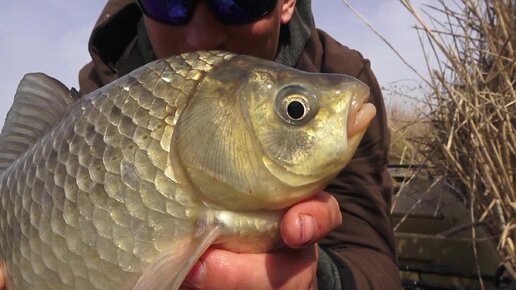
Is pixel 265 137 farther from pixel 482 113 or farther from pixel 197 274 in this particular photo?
pixel 482 113

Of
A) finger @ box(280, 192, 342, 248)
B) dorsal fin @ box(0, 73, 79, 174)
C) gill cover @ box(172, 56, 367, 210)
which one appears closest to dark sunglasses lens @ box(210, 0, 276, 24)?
dorsal fin @ box(0, 73, 79, 174)

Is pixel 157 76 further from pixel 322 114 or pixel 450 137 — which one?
pixel 450 137

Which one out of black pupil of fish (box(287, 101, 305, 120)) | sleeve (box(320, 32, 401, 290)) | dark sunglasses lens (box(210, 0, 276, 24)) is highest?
dark sunglasses lens (box(210, 0, 276, 24))

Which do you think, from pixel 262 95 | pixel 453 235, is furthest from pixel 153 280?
pixel 453 235

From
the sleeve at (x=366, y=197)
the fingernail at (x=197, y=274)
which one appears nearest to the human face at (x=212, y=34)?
the sleeve at (x=366, y=197)

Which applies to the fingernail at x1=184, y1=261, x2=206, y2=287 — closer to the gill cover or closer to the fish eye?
the gill cover

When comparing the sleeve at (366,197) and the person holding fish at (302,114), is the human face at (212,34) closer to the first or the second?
the person holding fish at (302,114)
